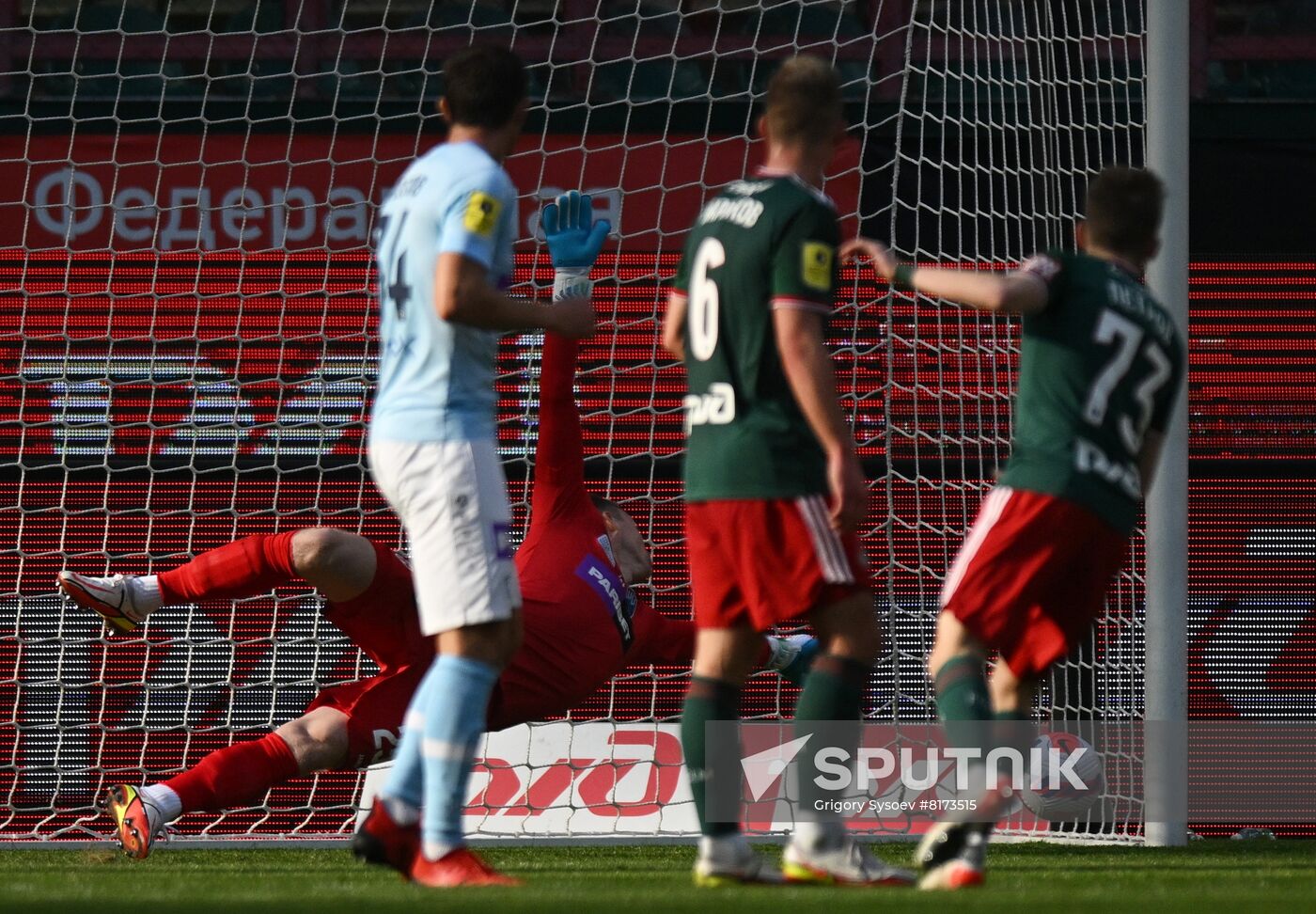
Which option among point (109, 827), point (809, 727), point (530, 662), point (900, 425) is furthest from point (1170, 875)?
point (109, 827)

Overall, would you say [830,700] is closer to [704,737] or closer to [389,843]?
[704,737]

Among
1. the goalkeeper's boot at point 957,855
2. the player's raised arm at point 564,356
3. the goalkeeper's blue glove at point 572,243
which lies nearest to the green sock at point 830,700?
the goalkeeper's boot at point 957,855

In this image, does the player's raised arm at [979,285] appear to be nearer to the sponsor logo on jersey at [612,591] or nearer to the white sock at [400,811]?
the white sock at [400,811]

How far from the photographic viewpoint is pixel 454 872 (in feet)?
11.1

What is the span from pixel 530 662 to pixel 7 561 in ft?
6.99

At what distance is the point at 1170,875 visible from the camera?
4.08 meters

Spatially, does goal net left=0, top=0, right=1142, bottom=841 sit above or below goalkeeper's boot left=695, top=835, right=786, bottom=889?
above

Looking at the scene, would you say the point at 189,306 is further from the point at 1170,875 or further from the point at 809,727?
the point at 1170,875

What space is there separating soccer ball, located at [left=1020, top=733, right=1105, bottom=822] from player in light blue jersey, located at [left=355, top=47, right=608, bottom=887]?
245 centimetres

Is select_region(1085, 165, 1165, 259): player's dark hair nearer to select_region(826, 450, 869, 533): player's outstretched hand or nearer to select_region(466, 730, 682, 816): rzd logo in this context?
select_region(826, 450, 869, 533): player's outstretched hand

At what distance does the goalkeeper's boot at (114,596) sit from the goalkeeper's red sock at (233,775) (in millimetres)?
429

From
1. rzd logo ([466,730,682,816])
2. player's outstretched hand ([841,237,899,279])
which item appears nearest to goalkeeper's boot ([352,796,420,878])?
player's outstretched hand ([841,237,899,279])

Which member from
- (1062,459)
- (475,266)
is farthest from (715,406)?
(1062,459)

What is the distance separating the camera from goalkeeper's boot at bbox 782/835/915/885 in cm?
346
